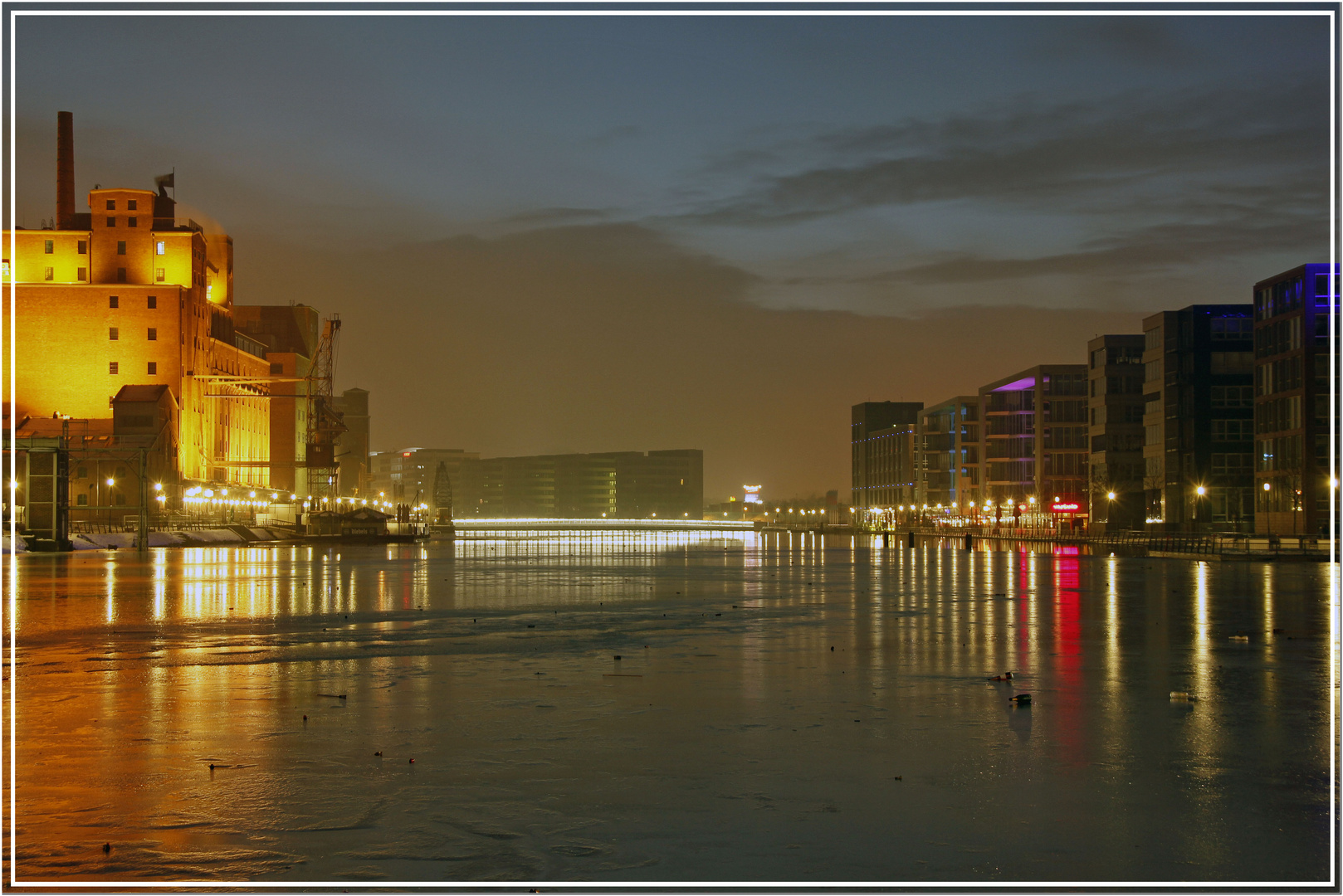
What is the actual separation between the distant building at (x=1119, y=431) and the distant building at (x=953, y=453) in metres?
43.7

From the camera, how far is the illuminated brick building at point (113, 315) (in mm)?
126938

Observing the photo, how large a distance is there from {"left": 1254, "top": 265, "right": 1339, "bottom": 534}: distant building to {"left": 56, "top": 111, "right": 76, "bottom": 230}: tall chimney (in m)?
120

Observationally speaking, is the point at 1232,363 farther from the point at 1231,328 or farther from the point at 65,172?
the point at 65,172

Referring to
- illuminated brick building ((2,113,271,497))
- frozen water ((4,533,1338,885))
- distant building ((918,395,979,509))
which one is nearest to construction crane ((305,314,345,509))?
illuminated brick building ((2,113,271,497))

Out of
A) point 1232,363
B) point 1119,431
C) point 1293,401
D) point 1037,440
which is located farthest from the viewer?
point 1037,440

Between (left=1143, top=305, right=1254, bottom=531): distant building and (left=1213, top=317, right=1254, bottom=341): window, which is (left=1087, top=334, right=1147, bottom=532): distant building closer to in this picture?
(left=1143, top=305, right=1254, bottom=531): distant building

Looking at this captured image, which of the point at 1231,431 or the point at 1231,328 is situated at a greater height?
the point at 1231,328

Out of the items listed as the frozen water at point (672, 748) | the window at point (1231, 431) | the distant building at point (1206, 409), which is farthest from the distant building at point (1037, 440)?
the frozen water at point (672, 748)

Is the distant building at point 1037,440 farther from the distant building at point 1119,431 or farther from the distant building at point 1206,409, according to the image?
the distant building at point 1206,409

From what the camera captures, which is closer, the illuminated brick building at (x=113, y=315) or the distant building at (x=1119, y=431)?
the distant building at (x=1119, y=431)

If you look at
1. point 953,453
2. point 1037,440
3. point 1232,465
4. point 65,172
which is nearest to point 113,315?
point 65,172

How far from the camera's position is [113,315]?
12812 cm

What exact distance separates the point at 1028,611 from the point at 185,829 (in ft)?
70.3

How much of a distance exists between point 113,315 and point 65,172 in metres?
22.2
